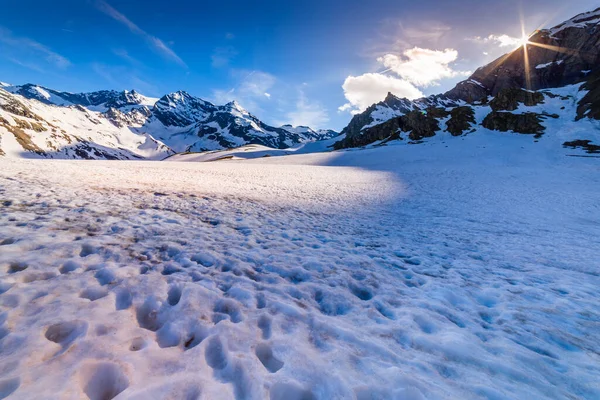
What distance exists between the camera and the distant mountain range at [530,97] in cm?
5853

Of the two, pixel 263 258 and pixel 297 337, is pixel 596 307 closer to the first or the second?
pixel 297 337

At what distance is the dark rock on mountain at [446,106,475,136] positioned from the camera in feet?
212

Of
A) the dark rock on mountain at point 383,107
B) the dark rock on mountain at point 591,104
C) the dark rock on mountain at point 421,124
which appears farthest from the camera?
the dark rock on mountain at point 383,107

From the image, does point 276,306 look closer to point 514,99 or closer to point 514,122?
point 514,122

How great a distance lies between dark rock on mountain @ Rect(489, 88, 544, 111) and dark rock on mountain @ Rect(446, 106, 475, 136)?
6594mm

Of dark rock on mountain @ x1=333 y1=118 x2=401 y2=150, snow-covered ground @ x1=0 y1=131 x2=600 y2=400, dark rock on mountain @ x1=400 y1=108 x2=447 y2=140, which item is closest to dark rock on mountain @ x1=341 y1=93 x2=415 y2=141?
dark rock on mountain @ x1=333 y1=118 x2=401 y2=150

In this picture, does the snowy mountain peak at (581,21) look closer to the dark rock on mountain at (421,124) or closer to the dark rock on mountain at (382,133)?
the dark rock on mountain at (421,124)

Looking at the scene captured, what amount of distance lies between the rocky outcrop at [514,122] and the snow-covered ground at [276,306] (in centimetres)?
6178

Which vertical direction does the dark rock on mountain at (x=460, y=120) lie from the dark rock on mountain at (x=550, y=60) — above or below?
below

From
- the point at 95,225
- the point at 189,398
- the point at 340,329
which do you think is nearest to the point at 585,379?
the point at 340,329

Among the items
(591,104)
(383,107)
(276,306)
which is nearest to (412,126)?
(591,104)

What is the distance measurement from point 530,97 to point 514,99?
14.3ft

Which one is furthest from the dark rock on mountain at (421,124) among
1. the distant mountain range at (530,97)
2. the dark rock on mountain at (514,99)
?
the dark rock on mountain at (514,99)

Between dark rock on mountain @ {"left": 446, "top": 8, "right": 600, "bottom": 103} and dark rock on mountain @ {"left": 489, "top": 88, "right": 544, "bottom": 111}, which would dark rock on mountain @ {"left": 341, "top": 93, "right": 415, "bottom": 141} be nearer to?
dark rock on mountain @ {"left": 446, "top": 8, "right": 600, "bottom": 103}
